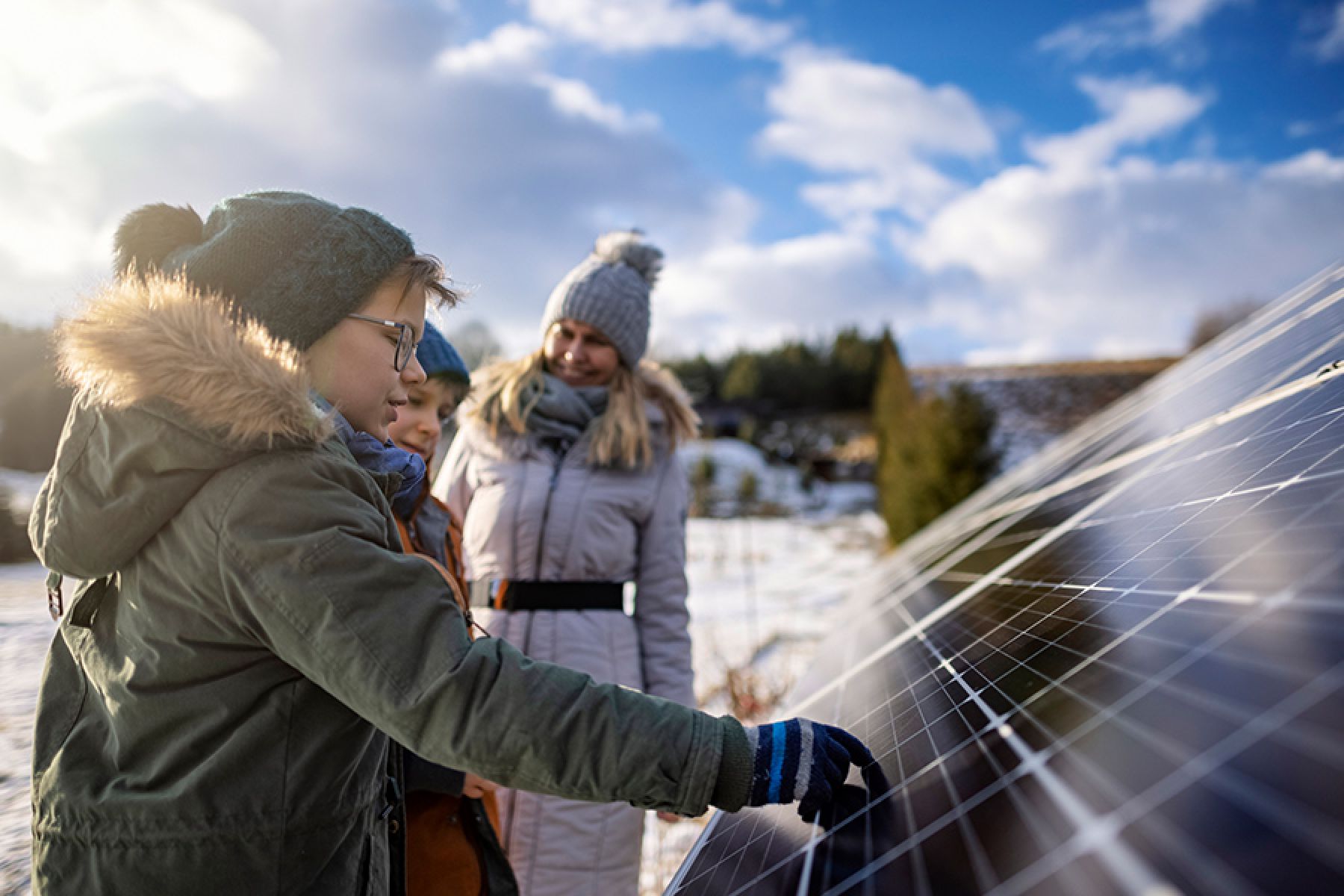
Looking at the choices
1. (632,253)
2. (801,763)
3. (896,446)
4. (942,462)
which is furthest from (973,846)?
(896,446)

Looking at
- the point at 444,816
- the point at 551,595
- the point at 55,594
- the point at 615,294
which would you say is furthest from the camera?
the point at 615,294

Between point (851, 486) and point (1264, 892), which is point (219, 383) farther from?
point (851, 486)

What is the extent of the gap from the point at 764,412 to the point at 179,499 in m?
43.4

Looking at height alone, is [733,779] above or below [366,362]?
below

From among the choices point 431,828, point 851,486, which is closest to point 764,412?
point 851,486

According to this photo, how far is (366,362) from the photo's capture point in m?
1.66

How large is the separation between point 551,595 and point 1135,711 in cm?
244

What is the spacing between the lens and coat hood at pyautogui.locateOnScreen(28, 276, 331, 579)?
1.23 m

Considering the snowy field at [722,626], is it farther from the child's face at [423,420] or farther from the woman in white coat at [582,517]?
the child's face at [423,420]

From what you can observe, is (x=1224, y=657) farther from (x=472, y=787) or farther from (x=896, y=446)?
(x=896, y=446)

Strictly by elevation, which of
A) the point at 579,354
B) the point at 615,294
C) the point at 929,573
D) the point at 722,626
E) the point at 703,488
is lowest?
the point at 722,626

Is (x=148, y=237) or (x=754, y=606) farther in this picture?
(x=754, y=606)

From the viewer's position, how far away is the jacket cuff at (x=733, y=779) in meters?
1.23

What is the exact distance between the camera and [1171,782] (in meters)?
0.66
